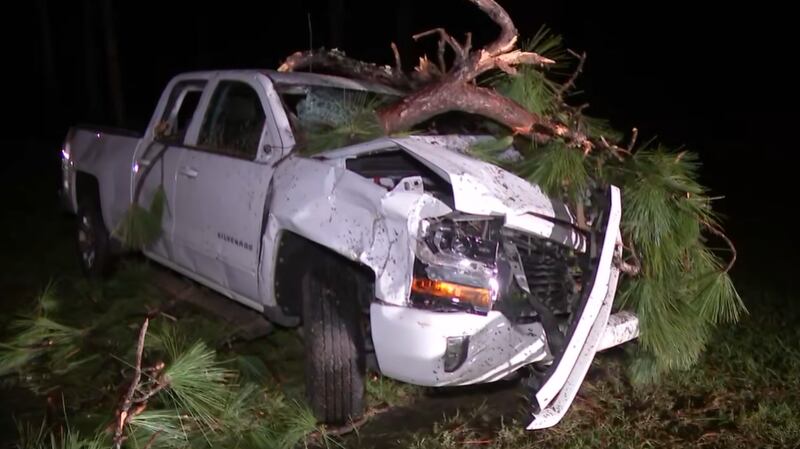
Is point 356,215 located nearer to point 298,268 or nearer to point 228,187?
point 298,268

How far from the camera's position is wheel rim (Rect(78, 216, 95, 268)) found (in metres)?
6.81

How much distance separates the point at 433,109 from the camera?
15.4ft

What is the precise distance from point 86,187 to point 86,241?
18.0 inches

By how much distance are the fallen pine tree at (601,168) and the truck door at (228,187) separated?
41cm

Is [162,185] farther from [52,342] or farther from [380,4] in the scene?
[380,4]

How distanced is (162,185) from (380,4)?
2132 centimetres

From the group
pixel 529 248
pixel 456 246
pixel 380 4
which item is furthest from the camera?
pixel 380 4

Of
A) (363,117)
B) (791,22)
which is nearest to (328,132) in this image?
(363,117)

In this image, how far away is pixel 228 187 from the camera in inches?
193

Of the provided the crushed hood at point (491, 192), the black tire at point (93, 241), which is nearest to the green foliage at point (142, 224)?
the black tire at point (93, 241)

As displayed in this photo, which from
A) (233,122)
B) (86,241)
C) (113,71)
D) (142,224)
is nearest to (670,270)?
(233,122)

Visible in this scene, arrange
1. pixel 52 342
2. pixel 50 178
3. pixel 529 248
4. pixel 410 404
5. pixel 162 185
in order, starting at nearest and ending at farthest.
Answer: pixel 529 248
pixel 410 404
pixel 52 342
pixel 162 185
pixel 50 178

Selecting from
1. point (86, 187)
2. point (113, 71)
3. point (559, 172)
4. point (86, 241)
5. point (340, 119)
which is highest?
point (559, 172)

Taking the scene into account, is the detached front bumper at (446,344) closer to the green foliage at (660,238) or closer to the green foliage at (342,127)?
the green foliage at (660,238)
